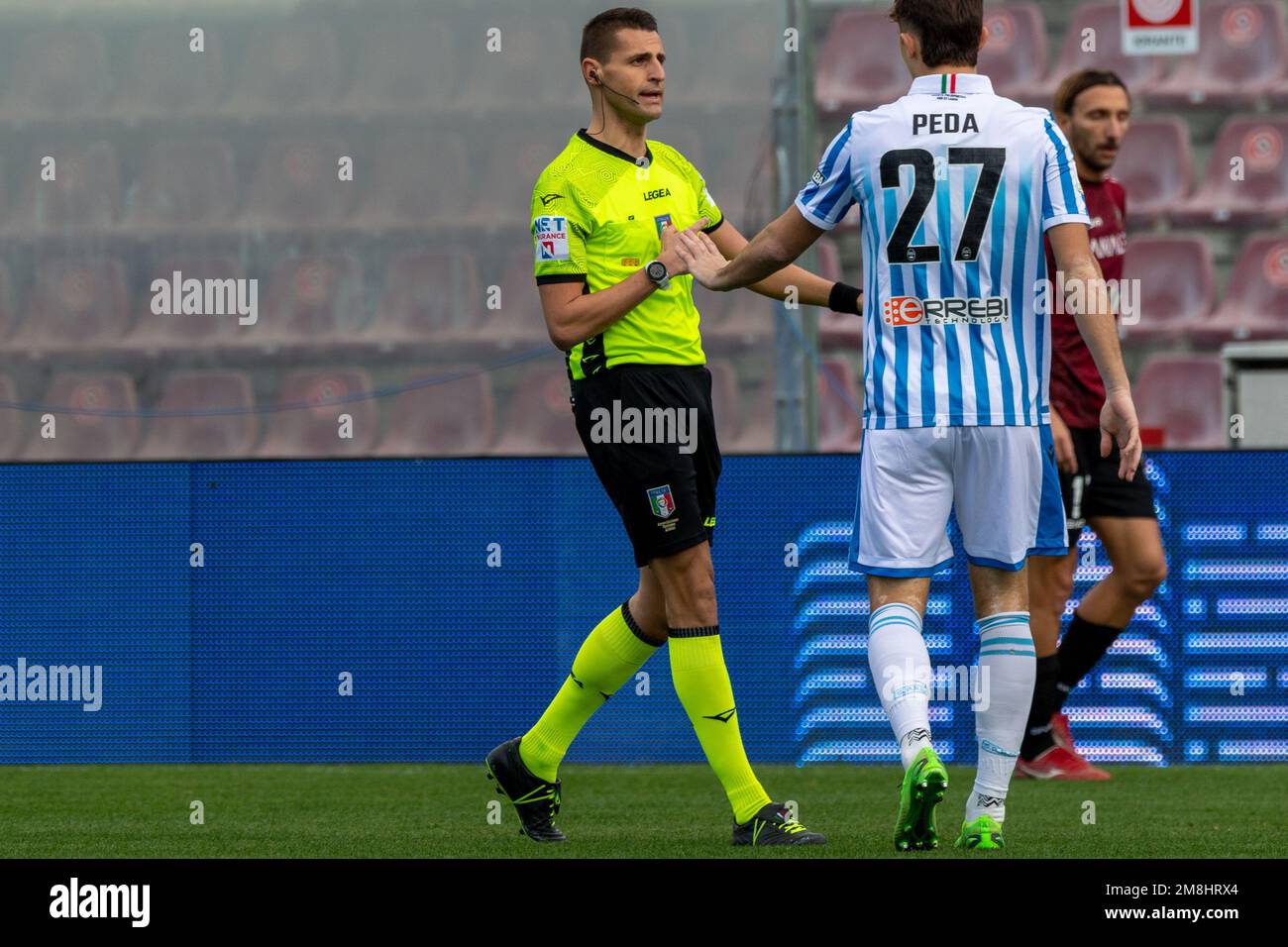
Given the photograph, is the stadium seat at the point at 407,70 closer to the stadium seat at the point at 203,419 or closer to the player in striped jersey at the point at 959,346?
the stadium seat at the point at 203,419

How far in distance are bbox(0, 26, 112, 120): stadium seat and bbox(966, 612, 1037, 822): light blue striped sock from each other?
6057 millimetres

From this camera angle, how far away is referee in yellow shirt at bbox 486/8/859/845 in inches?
177

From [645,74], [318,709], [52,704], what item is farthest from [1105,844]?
[52,704]

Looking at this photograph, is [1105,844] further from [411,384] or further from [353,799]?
[411,384]

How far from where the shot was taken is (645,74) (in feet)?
15.3

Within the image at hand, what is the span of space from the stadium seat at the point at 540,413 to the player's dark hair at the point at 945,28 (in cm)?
426

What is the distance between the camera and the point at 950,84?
4035 mm

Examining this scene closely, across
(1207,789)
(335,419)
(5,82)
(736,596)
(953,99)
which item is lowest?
(1207,789)

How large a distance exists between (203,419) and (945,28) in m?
4.95

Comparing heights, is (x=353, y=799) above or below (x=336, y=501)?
below

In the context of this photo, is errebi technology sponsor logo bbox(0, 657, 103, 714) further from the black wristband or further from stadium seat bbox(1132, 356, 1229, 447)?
stadium seat bbox(1132, 356, 1229, 447)

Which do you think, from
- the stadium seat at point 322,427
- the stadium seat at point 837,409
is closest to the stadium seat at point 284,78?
the stadium seat at point 322,427

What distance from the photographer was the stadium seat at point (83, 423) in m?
8.10

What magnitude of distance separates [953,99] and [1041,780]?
9.75ft
